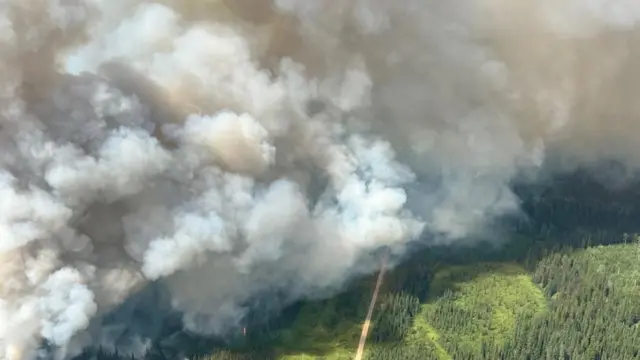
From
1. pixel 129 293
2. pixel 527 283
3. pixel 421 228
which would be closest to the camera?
pixel 129 293

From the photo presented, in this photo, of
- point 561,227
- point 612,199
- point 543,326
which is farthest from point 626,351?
point 612,199

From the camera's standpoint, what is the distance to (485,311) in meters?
75.1

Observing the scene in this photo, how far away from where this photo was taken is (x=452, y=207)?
245ft

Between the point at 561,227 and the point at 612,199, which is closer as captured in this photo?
the point at 561,227

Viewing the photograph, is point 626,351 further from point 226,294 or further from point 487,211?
point 226,294

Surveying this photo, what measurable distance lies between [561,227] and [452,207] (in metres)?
35.1

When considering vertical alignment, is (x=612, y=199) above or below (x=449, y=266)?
above

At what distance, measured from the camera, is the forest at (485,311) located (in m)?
60.8

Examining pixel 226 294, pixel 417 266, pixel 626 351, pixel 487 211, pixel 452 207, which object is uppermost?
pixel 487 211

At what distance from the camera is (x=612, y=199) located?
11112 centimetres

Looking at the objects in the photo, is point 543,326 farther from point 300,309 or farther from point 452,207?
point 300,309

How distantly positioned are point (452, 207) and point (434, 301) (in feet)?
33.2

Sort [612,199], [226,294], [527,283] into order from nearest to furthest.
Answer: [226,294] < [527,283] < [612,199]

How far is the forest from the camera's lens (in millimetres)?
60750
